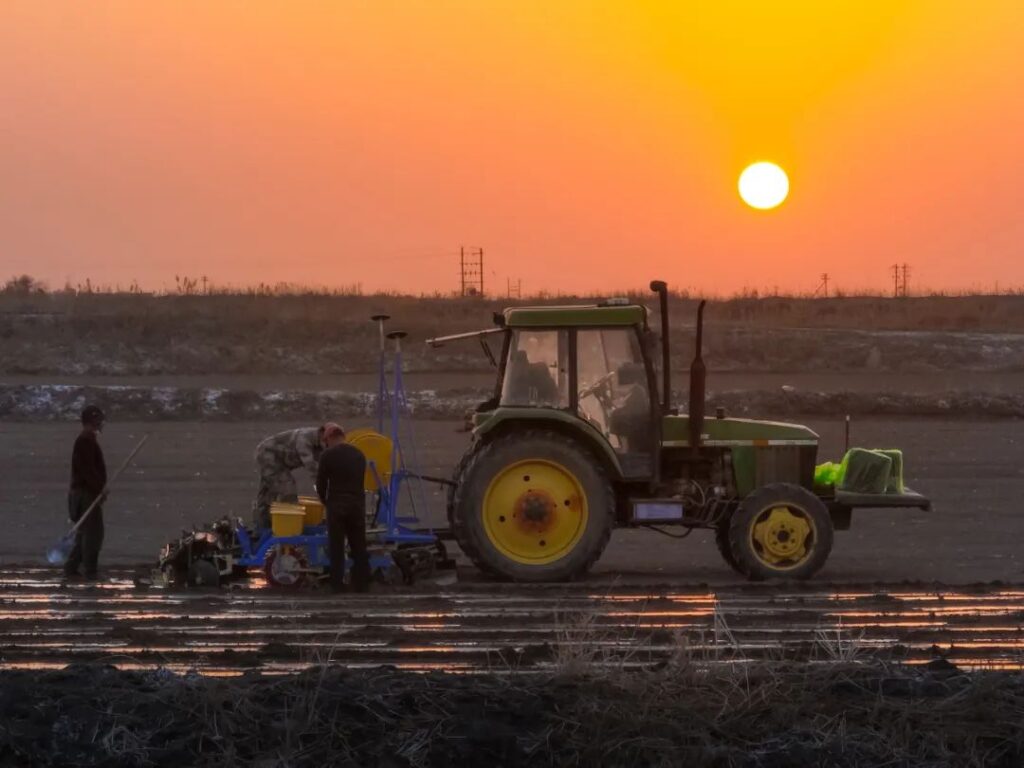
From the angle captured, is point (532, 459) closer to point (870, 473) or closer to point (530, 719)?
point (870, 473)

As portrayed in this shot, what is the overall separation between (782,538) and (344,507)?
12.3 ft

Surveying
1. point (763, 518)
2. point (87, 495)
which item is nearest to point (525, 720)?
point (763, 518)

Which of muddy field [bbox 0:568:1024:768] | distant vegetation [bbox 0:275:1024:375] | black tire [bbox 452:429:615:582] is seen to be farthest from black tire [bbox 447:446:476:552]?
distant vegetation [bbox 0:275:1024:375]

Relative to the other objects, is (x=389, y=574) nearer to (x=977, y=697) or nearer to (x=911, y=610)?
(x=911, y=610)

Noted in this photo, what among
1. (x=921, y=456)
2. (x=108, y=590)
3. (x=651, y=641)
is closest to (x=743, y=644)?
(x=651, y=641)

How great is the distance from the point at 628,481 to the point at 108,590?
4362mm

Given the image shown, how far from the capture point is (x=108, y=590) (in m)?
12.6

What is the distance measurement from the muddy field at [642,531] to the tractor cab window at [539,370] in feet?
5.83

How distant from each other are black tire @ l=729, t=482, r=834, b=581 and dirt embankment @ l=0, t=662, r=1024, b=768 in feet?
15.9

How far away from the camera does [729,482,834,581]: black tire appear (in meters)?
13.1

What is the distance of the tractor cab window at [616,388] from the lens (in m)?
13.0

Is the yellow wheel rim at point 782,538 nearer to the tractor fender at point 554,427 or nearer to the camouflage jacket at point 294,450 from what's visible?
the tractor fender at point 554,427

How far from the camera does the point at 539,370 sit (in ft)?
42.8

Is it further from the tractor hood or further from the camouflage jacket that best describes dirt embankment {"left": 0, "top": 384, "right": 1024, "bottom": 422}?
the tractor hood
